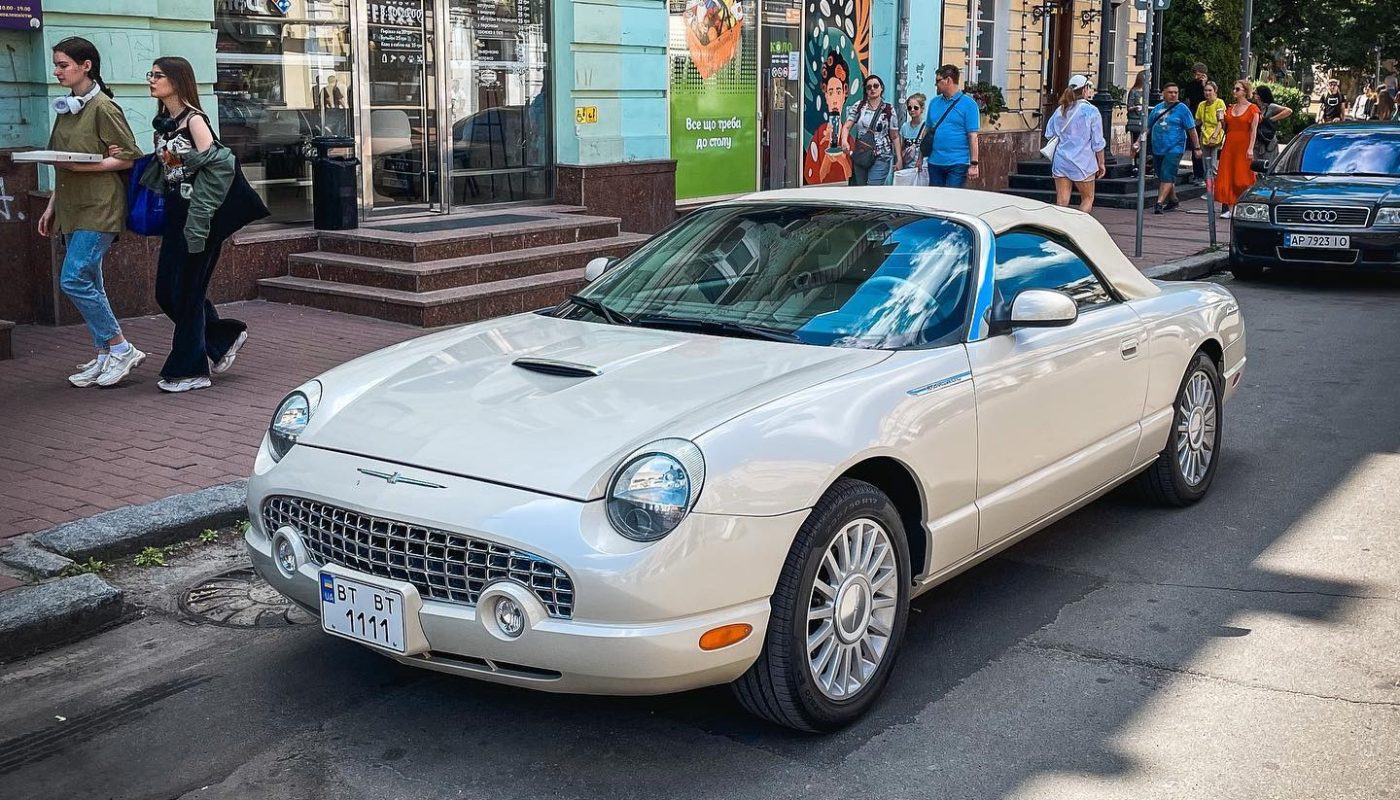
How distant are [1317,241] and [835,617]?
11.4 m

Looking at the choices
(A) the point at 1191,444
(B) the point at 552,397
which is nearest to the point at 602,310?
(B) the point at 552,397

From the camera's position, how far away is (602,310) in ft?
17.0

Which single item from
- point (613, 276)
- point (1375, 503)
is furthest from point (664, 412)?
point (1375, 503)

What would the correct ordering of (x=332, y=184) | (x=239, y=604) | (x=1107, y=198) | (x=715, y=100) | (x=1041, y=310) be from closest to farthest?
(x=1041, y=310)
(x=239, y=604)
(x=332, y=184)
(x=715, y=100)
(x=1107, y=198)

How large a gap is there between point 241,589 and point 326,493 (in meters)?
1.58

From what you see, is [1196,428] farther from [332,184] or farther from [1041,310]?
→ [332,184]

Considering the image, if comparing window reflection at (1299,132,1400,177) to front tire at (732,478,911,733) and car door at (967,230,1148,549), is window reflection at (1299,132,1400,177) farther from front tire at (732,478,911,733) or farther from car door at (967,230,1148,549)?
front tire at (732,478,911,733)

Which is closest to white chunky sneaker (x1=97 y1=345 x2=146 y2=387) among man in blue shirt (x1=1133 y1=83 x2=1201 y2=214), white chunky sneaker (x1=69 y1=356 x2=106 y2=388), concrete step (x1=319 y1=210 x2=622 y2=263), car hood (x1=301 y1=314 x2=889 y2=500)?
white chunky sneaker (x1=69 y1=356 x2=106 y2=388)

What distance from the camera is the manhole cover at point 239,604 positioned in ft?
16.4

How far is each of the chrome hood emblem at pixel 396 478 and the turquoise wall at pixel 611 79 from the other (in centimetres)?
1076

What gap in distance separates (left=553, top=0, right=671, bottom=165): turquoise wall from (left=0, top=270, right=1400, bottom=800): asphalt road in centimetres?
965

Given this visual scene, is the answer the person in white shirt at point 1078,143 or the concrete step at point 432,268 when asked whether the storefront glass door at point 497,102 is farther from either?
the person in white shirt at point 1078,143

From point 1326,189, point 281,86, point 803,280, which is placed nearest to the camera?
point 803,280

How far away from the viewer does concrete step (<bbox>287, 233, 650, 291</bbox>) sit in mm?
10961
